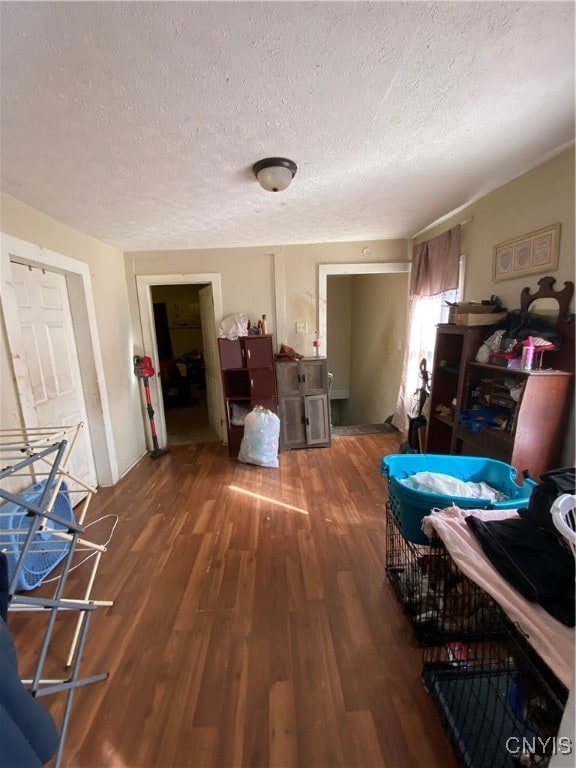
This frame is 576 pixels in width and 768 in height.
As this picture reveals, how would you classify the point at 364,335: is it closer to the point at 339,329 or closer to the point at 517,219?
the point at 339,329

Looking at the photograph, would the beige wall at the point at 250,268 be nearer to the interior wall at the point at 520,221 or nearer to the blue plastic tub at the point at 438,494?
the interior wall at the point at 520,221

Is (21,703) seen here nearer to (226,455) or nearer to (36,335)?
(36,335)

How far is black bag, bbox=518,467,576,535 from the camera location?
0.82 meters

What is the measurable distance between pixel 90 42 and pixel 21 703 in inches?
71.7

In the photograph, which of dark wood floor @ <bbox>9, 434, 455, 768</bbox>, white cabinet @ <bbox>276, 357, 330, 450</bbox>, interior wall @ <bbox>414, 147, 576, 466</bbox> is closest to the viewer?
dark wood floor @ <bbox>9, 434, 455, 768</bbox>

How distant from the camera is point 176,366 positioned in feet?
17.6

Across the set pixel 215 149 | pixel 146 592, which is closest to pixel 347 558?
pixel 146 592

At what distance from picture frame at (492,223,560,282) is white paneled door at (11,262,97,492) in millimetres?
3340

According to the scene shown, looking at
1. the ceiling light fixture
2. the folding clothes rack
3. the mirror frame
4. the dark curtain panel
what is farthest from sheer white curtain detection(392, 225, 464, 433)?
the folding clothes rack

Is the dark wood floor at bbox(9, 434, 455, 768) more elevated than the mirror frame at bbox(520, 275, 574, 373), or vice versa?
the mirror frame at bbox(520, 275, 574, 373)

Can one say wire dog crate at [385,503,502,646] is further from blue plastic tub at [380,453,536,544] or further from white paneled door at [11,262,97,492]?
white paneled door at [11,262,97,492]

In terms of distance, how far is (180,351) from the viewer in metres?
6.16

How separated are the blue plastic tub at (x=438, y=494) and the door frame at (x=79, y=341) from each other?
2325 millimetres

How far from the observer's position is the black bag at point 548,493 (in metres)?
0.82
